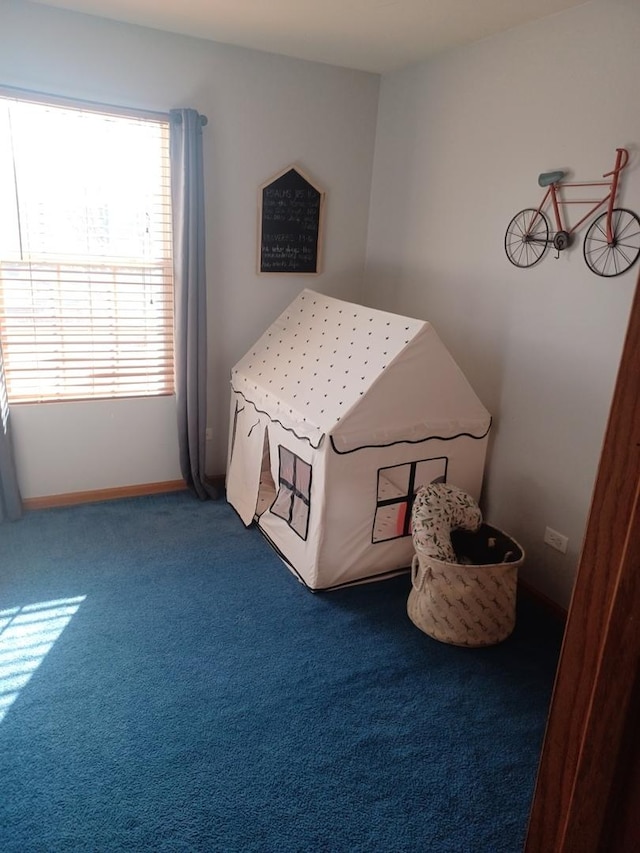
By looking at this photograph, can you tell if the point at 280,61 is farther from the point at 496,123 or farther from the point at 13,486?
the point at 13,486

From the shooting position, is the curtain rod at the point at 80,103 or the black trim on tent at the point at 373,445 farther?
the curtain rod at the point at 80,103

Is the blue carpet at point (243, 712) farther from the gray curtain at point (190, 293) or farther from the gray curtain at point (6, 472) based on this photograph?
the gray curtain at point (190, 293)

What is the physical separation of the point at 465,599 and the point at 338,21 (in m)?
2.68

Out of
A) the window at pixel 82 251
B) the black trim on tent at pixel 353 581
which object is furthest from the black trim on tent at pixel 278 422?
the black trim on tent at pixel 353 581

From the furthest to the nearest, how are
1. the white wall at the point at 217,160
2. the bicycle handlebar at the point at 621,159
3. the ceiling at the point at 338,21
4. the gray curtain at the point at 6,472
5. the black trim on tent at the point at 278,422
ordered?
the gray curtain at the point at 6,472, the white wall at the point at 217,160, the black trim on tent at the point at 278,422, the ceiling at the point at 338,21, the bicycle handlebar at the point at 621,159

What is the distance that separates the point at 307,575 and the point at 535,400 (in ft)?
4.48

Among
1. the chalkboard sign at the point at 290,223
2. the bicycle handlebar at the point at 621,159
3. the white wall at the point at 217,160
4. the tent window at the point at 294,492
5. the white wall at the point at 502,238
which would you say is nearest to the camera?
the bicycle handlebar at the point at 621,159

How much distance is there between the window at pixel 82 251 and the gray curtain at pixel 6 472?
12 centimetres

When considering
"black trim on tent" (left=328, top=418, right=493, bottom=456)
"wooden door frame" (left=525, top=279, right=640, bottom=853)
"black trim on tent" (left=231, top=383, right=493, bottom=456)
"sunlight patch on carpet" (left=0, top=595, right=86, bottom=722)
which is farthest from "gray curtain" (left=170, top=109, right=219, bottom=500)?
"wooden door frame" (left=525, top=279, right=640, bottom=853)

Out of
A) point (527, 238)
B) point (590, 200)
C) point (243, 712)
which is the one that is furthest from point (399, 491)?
point (590, 200)

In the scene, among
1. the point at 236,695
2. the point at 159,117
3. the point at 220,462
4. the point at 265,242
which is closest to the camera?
the point at 236,695

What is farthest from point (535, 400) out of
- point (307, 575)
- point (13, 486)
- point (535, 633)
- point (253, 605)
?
point (13, 486)

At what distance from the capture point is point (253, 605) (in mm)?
2748

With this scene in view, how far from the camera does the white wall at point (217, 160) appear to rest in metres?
3.03
